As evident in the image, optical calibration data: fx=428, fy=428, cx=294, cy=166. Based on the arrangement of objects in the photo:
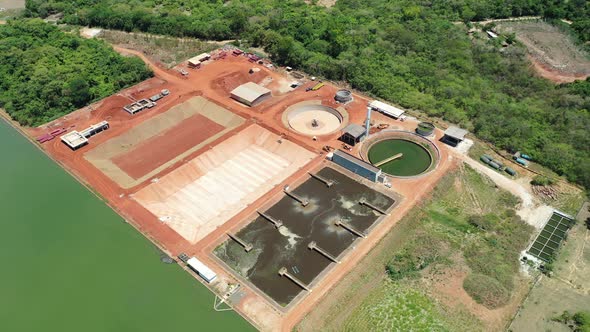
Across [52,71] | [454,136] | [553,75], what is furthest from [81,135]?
[553,75]

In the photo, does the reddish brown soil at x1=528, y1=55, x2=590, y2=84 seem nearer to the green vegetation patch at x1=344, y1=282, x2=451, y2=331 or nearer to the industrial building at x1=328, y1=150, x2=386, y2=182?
the industrial building at x1=328, y1=150, x2=386, y2=182

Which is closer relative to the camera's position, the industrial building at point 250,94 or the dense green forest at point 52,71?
the dense green forest at point 52,71

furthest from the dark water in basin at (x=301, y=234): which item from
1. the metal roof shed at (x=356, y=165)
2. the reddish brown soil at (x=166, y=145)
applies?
the reddish brown soil at (x=166, y=145)

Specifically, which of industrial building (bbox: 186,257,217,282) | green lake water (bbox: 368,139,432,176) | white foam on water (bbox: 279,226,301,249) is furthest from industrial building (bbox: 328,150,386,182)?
industrial building (bbox: 186,257,217,282)

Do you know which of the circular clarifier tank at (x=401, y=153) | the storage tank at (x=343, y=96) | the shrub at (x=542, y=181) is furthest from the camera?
the storage tank at (x=343, y=96)

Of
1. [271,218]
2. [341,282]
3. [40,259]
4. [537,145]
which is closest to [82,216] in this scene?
[40,259]

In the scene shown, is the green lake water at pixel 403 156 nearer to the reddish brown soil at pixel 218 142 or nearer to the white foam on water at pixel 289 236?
the reddish brown soil at pixel 218 142
